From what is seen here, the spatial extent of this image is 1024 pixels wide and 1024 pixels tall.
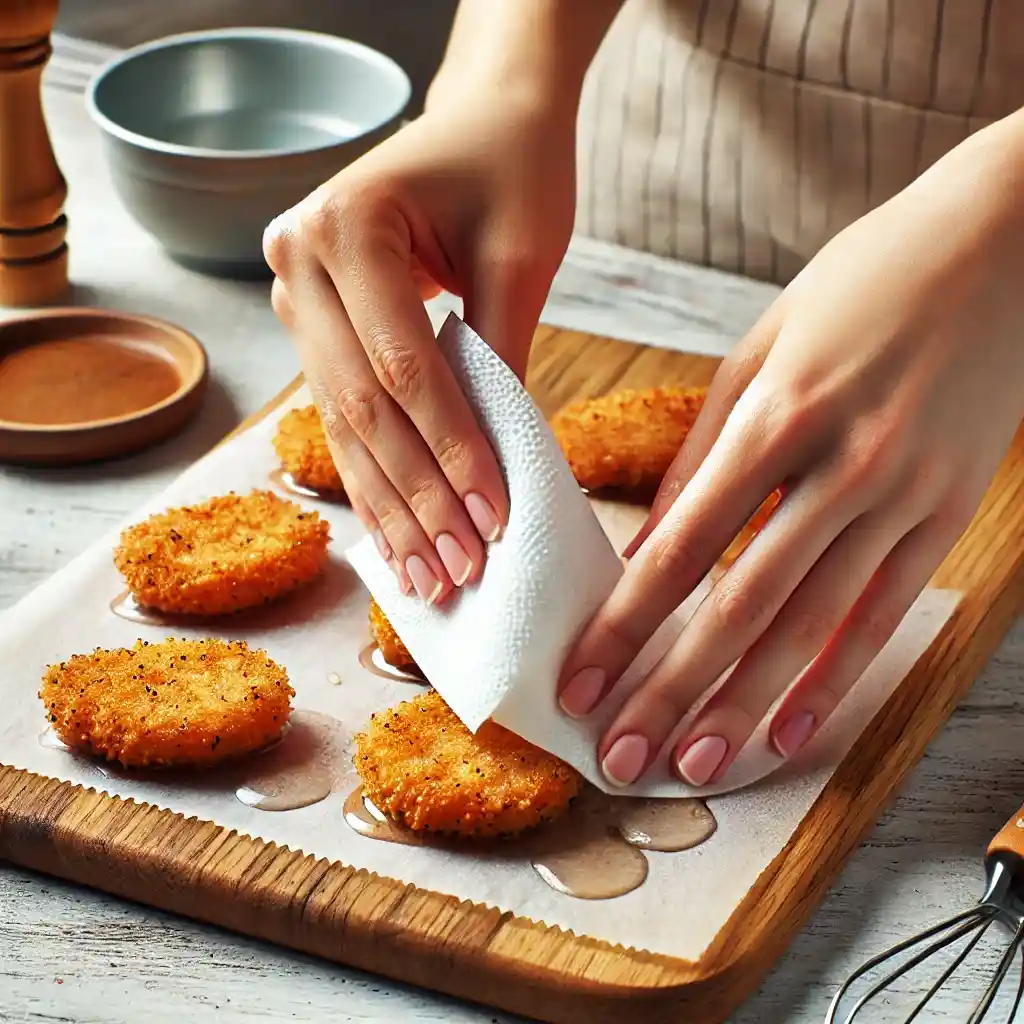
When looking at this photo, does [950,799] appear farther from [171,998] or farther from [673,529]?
[171,998]

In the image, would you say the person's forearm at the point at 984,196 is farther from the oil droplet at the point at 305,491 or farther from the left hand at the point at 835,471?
the oil droplet at the point at 305,491

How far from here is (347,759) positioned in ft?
4.12

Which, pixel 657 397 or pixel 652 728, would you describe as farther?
pixel 657 397

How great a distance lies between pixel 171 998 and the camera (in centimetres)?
107

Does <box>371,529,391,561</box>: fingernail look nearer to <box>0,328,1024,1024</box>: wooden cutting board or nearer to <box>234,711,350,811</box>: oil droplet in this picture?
<box>234,711,350,811</box>: oil droplet

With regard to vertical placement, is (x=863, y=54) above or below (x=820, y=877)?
above

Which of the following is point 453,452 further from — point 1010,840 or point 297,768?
point 1010,840

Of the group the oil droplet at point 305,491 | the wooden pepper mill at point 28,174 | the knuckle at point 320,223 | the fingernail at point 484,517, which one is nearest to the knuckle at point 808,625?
the fingernail at point 484,517

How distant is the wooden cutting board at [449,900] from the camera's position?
1.05 metres

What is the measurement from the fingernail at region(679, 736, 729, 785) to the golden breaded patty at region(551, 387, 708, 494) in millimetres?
425

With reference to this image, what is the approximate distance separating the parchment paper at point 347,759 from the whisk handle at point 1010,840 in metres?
0.14

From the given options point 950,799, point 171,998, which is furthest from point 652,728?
point 171,998

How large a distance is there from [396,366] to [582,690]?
0.90 feet

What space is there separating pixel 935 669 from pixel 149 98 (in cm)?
124
